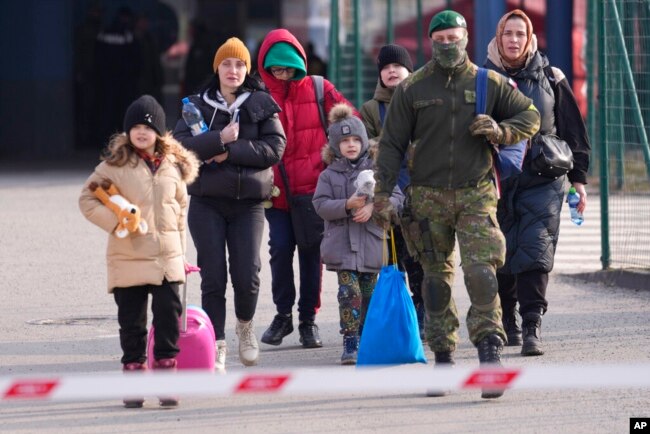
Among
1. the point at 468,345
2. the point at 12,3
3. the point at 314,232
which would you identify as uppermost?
the point at 12,3

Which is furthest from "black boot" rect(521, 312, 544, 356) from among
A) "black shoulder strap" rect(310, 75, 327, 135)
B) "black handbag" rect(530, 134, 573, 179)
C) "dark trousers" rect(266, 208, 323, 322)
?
"black shoulder strap" rect(310, 75, 327, 135)

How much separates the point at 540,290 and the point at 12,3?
61.2 ft

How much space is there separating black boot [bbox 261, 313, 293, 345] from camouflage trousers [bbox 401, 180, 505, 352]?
5.29ft

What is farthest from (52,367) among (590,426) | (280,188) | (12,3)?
(12,3)

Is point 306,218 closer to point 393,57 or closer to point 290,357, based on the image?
point 290,357

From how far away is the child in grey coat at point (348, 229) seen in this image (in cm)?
814

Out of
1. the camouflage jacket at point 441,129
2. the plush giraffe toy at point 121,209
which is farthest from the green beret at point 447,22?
the plush giraffe toy at point 121,209

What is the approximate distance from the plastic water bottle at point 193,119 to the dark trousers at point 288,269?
3.23 feet

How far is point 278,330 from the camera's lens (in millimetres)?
8789

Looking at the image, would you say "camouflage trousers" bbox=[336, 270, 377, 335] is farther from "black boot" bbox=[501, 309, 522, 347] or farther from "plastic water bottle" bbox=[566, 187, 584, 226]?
"plastic water bottle" bbox=[566, 187, 584, 226]

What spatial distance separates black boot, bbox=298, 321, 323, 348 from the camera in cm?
872

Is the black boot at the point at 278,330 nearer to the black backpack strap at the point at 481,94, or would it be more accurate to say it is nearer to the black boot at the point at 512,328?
the black boot at the point at 512,328

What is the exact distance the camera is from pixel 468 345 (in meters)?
8.62

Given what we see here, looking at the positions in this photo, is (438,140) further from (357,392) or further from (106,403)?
(106,403)
